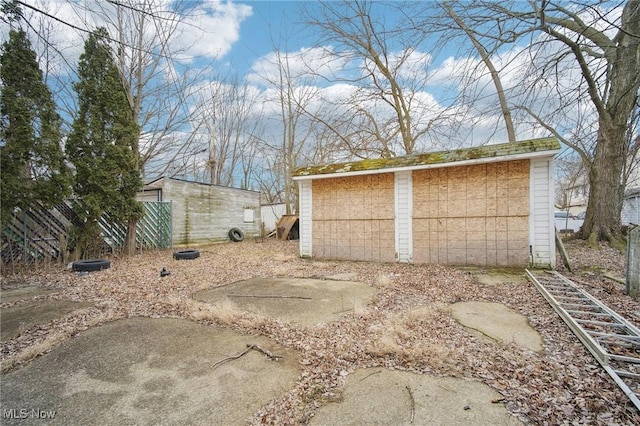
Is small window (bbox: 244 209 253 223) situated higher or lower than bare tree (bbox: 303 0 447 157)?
lower

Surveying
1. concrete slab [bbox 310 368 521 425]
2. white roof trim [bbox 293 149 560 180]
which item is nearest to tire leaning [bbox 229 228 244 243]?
white roof trim [bbox 293 149 560 180]

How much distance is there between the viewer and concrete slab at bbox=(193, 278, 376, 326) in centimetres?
383

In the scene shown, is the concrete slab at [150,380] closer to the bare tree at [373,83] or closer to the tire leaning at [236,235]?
the bare tree at [373,83]

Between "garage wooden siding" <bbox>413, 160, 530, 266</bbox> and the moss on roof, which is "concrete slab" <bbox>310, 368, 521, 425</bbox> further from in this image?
the moss on roof

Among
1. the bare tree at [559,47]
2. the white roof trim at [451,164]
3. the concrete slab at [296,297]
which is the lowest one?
the concrete slab at [296,297]

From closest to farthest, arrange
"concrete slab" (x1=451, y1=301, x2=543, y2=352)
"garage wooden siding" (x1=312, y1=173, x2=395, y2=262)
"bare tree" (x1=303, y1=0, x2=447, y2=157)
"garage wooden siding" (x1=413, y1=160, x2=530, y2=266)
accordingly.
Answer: "concrete slab" (x1=451, y1=301, x2=543, y2=352) < "garage wooden siding" (x1=413, y1=160, x2=530, y2=266) < "garage wooden siding" (x1=312, y1=173, x2=395, y2=262) < "bare tree" (x1=303, y1=0, x2=447, y2=157)

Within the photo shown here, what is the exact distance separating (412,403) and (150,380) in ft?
6.57

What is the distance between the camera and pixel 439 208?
22.7 ft

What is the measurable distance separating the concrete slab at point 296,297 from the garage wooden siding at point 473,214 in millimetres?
2688

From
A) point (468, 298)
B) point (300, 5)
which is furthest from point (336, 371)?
point (300, 5)

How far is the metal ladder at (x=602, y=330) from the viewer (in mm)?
2236

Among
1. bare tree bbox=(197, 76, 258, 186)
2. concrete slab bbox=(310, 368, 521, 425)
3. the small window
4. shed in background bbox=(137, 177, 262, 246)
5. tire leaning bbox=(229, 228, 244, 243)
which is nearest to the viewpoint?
concrete slab bbox=(310, 368, 521, 425)

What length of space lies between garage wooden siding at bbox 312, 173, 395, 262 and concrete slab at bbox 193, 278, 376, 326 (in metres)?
2.32

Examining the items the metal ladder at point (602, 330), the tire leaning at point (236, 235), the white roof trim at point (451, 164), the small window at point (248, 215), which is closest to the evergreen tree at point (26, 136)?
the white roof trim at point (451, 164)
